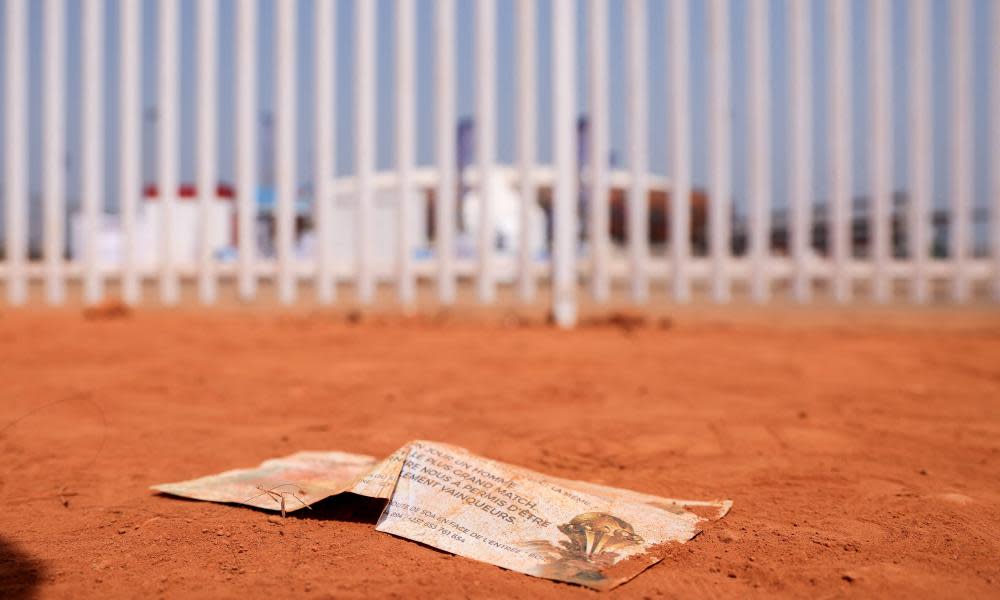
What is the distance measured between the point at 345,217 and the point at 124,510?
4063 millimetres

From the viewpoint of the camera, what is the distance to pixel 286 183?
449cm

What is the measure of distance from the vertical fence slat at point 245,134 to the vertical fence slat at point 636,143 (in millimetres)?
2154

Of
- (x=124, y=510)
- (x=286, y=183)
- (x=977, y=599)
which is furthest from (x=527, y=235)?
(x=977, y=599)

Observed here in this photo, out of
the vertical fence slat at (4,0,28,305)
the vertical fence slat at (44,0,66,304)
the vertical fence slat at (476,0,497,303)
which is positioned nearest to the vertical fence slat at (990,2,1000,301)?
the vertical fence slat at (476,0,497,303)

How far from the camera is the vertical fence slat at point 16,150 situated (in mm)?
4672

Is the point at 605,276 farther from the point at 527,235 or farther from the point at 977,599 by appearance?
the point at 977,599

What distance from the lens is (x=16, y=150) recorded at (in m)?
4.70

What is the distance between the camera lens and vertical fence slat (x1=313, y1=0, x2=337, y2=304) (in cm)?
441

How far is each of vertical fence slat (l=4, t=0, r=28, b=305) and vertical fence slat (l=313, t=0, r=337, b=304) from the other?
6.06 feet

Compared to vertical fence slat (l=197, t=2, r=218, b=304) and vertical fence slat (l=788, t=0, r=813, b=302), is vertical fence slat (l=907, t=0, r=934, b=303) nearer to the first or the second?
vertical fence slat (l=788, t=0, r=813, b=302)

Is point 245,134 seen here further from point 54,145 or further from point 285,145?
point 54,145

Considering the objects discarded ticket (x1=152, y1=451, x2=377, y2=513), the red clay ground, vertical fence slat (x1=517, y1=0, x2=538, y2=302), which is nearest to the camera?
the red clay ground

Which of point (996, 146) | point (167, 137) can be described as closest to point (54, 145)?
point (167, 137)

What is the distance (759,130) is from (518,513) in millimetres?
3606
